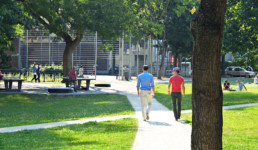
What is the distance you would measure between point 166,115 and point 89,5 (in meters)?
16.7

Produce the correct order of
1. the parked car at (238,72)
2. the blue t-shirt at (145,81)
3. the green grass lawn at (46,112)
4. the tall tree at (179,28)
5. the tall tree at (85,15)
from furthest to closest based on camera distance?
the parked car at (238,72), the tall tree at (179,28), the tall tree at (85,15), the green grass lawn at (46,112), the blue t-shirt at (145,81)

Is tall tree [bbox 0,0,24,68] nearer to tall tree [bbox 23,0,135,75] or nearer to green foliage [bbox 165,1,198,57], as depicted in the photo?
tall tree [bbox 23,0,135,75]

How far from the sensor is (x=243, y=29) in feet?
88.7

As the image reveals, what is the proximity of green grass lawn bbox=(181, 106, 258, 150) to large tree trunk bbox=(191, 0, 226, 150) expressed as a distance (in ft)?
10.9

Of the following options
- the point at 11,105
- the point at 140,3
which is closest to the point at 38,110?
the point at 11,105

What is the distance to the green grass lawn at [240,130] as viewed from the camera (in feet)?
30.3

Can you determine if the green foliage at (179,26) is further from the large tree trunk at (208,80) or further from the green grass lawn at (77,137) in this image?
the large tree trunk at (208,80)

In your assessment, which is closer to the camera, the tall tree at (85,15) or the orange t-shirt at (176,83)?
the orange t-shirt at (176,83)

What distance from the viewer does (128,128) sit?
38.3 ft

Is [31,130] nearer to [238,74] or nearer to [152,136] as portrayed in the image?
[152,136]

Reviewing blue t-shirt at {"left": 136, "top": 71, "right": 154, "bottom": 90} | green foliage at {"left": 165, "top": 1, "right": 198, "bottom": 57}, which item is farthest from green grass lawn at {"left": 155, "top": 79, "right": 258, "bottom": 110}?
green foliage at {"left": 165, "top": 1, "right": 198, "bottom": 57}

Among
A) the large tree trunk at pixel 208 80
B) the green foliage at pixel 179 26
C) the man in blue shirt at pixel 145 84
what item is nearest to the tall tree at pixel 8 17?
the man in blue shirt at pixel 145 84

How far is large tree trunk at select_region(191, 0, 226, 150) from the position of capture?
5637mm

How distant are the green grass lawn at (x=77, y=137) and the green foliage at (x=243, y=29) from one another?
15889 mm
